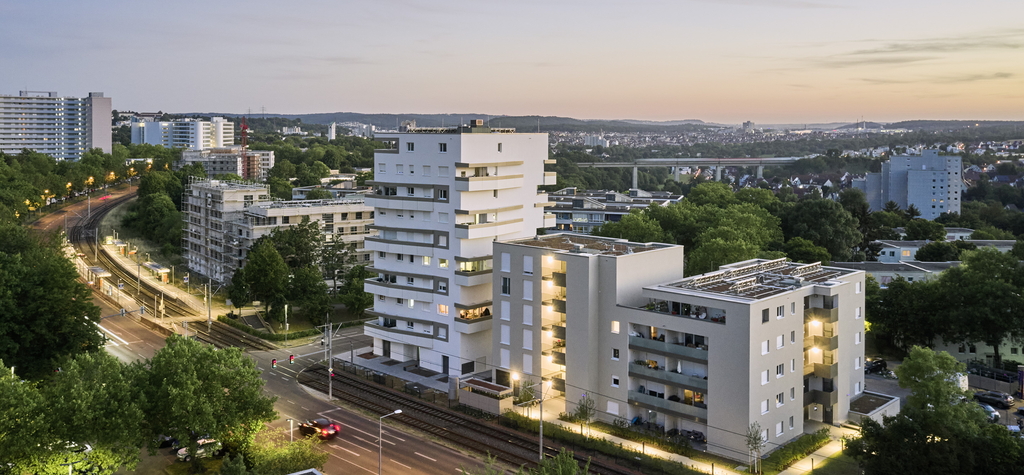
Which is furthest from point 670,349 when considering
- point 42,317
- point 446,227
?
point 42,317

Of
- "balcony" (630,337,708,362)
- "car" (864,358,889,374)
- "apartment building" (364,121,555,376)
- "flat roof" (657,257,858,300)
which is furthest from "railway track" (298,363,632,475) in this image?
"car" (864,358,889,374)

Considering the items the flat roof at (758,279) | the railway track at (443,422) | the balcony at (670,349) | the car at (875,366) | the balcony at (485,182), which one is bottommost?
the railway track at (443,422)

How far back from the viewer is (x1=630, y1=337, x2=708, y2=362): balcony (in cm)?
4625

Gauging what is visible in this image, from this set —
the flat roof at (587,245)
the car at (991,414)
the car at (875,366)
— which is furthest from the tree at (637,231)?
the car at (991,414)

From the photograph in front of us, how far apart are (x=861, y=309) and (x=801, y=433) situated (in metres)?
9.94

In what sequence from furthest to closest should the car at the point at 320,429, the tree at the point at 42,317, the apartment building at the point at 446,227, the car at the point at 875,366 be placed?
the car at the point at 875,366
the apartment building at the point at 446,227
the tree at the point at 42,317
the car at the point at 320,429

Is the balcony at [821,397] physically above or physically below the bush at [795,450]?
above

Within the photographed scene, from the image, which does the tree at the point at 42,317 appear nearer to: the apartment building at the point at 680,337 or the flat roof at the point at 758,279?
the apartment building at the point at 680,337

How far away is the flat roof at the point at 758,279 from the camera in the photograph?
47938 mm

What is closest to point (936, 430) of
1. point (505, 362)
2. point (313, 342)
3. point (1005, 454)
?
point (1005, 454)

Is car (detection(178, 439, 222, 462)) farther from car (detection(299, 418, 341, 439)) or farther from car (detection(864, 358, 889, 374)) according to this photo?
car (detection(864, 358, 889, 374))

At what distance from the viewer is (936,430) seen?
38781mm

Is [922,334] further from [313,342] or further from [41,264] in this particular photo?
[41,264]

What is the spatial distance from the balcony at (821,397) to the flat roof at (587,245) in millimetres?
12544
